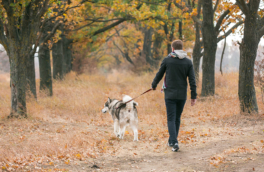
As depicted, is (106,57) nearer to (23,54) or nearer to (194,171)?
(23,54)

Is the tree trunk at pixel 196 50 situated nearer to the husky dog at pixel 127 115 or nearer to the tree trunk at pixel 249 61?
the tree trunk at pixel 249 61

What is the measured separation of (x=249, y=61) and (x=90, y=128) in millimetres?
5549

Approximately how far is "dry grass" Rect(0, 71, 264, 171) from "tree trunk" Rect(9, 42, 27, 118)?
1.35ft

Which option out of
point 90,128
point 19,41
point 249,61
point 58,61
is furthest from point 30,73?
point 249,61

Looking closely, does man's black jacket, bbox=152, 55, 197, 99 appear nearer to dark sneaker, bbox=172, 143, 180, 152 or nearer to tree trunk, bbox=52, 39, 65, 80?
dark sneaker, bbox=172, 143, 180, 152

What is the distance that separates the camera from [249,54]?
8.70m

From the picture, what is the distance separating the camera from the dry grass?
5.69m

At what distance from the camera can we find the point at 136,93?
15.4 metres

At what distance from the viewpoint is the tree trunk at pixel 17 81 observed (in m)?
9.44

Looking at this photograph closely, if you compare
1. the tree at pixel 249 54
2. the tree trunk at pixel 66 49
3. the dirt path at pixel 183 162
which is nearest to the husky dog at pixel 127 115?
the dirt path at pixel 183 162

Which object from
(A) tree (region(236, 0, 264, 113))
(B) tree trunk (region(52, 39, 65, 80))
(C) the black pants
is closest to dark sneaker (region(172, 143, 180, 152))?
(C) the black pants

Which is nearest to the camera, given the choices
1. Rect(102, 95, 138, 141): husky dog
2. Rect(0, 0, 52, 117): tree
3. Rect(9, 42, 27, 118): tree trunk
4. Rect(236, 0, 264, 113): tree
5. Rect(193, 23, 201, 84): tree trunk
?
Rect(102, 95, 138, 141): husky dog

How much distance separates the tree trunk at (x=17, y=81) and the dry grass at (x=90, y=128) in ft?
1.35

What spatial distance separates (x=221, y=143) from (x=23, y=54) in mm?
7090
